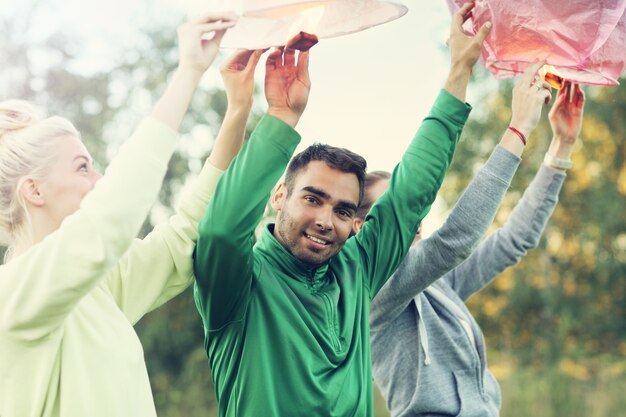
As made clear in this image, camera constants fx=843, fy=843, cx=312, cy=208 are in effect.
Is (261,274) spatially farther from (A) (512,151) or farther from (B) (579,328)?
(B) (579,328)

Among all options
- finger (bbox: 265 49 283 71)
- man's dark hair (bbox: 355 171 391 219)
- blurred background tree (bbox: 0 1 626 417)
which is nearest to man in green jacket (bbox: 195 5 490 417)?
finger (bbox: 265 49 283 71)

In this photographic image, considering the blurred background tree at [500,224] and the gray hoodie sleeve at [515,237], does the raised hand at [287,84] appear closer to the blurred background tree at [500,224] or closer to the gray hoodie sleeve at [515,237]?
the gray hoodie sleeve at [515,237]

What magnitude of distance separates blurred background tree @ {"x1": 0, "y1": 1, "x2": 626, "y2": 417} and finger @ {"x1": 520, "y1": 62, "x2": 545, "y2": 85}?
6712 mm

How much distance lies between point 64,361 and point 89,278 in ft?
0.78

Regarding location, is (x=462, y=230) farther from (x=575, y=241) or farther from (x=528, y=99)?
(x=575, y=241)

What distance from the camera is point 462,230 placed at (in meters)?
2.76

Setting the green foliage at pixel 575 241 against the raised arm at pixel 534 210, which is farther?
the green foliage at pixel 575 241

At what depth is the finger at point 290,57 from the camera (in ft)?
7.40

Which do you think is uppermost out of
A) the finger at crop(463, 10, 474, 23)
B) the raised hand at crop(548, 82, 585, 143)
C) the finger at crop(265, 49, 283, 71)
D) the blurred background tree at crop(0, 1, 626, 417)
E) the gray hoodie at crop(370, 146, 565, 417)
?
the finger at crop(463, 10, 474, 23)

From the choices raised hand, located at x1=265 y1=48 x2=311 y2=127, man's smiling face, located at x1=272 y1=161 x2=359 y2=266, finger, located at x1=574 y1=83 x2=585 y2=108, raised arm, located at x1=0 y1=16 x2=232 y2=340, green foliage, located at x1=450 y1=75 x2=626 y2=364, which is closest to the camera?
raised arm, located at x1=0 y1=16 x2=232 y2=340

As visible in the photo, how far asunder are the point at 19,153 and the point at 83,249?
A: 0.39 m

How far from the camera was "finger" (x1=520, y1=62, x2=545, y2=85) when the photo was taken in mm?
2696

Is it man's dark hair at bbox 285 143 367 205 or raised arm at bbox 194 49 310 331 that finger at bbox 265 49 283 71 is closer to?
raised arm at bbox 194 49 310 331

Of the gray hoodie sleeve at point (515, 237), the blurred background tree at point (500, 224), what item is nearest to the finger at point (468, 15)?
the gray hoodie sleeve at point (515, 237)
